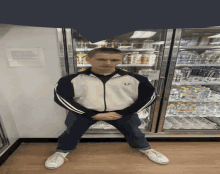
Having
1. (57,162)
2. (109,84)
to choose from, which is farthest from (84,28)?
(57,162)

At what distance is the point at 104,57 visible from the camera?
2.61 ft

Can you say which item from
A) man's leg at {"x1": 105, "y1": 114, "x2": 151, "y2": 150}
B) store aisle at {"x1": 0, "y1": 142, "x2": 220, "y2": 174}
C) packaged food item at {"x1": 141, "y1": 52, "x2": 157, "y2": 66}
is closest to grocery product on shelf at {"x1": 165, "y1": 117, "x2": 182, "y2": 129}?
store aisle at {"x1": 0, "y1": 142, "x2": 220, "y2": 174}

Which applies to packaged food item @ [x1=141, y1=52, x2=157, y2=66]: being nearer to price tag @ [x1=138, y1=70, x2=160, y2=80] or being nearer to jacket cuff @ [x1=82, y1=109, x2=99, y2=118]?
price tag @ [x1=138, y1=70, x2=160, y2=80]

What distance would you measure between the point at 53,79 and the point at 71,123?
531 mm

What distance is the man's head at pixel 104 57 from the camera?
2.60 feet

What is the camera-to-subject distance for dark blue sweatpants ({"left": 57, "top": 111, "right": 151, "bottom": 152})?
1.11 m

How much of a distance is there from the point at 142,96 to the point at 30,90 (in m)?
1.26

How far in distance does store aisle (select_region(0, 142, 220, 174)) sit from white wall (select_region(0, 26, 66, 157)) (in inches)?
9.6

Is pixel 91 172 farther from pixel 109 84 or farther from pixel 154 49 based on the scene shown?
pixel 154 49

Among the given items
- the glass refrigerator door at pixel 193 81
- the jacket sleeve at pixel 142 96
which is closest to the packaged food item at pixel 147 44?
the glass refrigerator door at pixel 193 81

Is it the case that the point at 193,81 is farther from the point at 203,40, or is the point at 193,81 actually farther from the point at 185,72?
the point at 203,40

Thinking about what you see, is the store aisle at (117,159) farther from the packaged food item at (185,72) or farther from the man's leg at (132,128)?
the packaged food item at (185,72)

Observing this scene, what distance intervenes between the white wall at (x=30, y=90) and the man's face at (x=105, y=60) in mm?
490

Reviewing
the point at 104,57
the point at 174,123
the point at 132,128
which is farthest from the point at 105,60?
the point at 174,123
